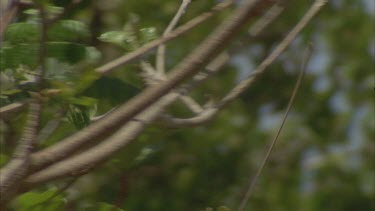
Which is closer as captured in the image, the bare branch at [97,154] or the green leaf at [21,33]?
the bare branch at [97,154]

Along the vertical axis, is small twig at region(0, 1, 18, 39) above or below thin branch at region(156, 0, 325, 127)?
above

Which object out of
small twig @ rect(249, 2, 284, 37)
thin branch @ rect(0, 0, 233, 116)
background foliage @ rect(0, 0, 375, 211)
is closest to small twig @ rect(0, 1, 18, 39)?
thin branch @ rect(0, 0, 233, 116)

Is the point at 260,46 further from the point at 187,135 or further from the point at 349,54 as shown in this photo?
the point at 187,135

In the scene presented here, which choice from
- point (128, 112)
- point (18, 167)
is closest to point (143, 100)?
point (128, 112)

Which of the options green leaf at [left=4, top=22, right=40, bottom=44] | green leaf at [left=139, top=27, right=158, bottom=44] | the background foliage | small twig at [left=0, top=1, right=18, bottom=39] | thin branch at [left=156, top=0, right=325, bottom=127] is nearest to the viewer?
small twig at [left=0, top=1, right=18, bottom=39]

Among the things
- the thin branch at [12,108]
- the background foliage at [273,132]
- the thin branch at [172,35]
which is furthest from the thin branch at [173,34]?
the background foliage at [273,132]

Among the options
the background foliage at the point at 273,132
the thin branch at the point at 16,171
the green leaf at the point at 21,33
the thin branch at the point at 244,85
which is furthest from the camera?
the background foliage at the point at 273,132

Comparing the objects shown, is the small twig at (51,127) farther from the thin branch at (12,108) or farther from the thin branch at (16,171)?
the thin branch at (16,171)

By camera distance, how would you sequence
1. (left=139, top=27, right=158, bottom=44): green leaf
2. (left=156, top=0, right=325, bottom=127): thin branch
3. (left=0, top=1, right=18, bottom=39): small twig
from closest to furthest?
(left=0, top=1, right=18, bottom=39): small twig → (left=156, top=0, right=325, bottom=127): thin branch → (left=139, top=27, right=158, bottom=44): green leaf

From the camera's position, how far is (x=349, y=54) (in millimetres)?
4613

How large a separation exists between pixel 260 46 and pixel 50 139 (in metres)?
2.97

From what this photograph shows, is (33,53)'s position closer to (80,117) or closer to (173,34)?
(80,117)

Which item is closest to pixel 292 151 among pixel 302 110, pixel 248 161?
pixel 302 110

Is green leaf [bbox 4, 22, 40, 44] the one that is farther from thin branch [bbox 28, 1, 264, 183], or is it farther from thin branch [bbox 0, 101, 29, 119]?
thin branch [bbox 28, 1, 264, 183]
